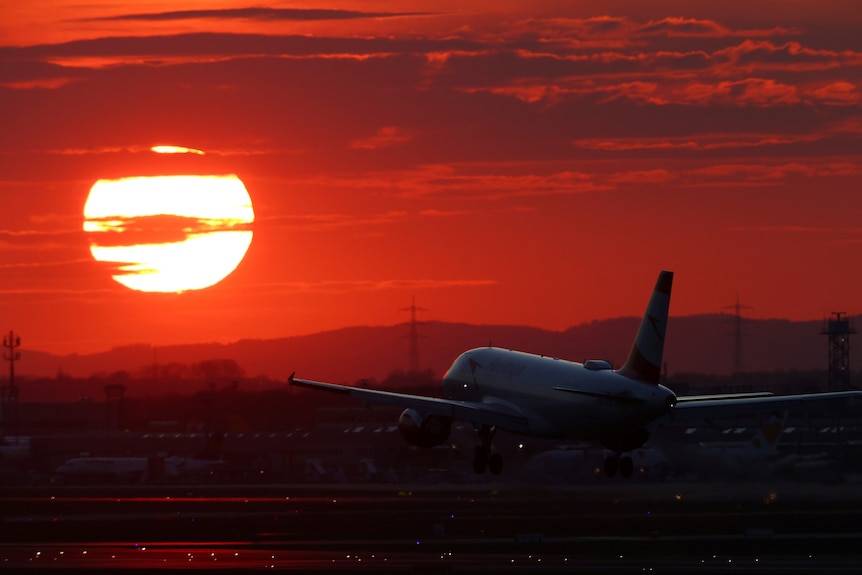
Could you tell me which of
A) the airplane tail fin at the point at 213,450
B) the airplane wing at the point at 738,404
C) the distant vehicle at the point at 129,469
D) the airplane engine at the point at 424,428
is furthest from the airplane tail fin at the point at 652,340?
the airplane tail fin at the point at 213,450

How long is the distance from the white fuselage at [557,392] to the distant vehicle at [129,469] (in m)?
82.4

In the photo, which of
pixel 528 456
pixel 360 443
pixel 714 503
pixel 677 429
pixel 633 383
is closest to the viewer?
pixel 633 383

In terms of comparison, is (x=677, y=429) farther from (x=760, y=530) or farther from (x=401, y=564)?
(x=401, y=564)

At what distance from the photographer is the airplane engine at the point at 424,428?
9994 cm

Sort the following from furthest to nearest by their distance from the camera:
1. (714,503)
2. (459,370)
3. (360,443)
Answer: (360,443) < (714,503) < (459,370)

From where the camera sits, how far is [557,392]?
9319cm

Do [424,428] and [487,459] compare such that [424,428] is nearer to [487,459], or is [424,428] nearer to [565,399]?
[487,459]

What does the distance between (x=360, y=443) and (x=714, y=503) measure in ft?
231

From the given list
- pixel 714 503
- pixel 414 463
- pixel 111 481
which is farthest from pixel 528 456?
pixel 111 481

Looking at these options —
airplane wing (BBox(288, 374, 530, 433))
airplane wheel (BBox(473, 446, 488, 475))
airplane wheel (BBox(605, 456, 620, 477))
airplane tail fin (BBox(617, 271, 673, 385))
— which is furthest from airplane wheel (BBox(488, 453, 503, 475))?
airplane tail fin (BBox(617, 271, 673, 385))

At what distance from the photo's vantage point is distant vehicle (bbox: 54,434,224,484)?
17712 centimetres

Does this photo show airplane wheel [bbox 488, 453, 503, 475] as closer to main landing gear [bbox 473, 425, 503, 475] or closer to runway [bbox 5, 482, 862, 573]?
main landing gear [bbox 473, 425, 503, 475]

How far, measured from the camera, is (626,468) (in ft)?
309

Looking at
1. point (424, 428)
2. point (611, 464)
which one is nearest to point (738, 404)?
point (611, 464)
